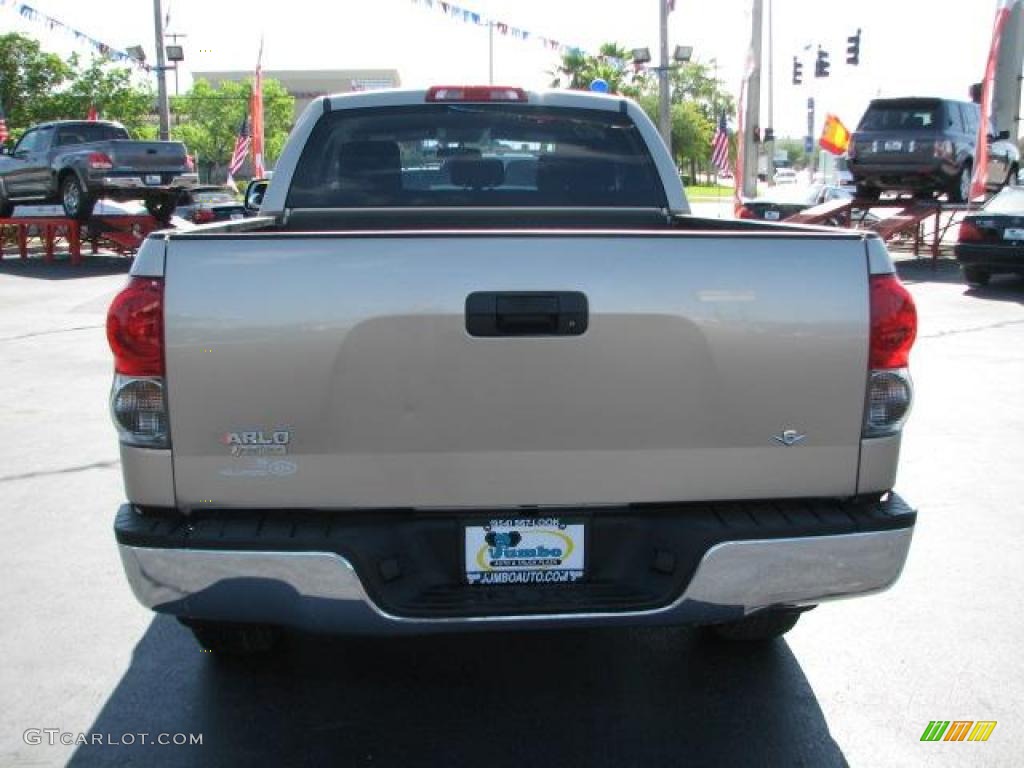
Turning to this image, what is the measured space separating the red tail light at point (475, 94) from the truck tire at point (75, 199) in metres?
17.1

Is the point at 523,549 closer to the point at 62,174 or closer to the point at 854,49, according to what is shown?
the point at 62,174

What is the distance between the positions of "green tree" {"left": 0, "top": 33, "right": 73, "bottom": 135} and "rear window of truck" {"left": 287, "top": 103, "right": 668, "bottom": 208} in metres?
43.2

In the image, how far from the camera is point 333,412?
262 centimetres

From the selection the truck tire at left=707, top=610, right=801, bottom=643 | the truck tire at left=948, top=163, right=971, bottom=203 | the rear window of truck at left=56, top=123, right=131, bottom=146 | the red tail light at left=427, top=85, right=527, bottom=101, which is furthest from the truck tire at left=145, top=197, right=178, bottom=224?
the truck tire at left=707, top=610, right=801, bottom=643

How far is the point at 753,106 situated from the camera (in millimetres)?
26219

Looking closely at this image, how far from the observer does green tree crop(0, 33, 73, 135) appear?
42219 mm

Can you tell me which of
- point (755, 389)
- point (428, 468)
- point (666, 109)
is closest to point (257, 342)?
point (428, 468)

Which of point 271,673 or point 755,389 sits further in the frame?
point 271,673

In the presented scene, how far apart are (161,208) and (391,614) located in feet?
66.5

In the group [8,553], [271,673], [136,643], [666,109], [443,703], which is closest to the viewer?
[443,703]

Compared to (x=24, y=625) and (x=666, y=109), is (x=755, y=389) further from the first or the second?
(x=666, y=109)

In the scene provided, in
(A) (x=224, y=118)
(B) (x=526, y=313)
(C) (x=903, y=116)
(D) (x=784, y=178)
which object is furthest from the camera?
(D) (x=784, y=178)

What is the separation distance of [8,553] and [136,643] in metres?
1.35

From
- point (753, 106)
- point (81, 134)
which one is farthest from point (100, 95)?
point (753, 106)
